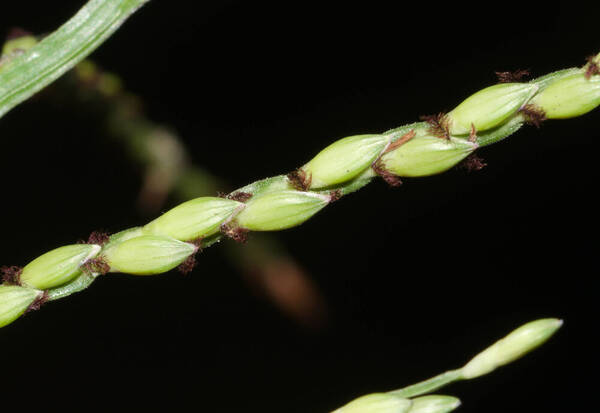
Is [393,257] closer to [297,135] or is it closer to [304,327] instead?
[304,327]

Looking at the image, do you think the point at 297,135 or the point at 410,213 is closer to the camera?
the point at 297,135

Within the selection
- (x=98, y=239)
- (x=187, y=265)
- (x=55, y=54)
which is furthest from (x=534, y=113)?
(x=55, y=54)

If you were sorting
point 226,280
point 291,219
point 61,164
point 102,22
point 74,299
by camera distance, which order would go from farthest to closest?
point 226,280 < point 74,299 < point 61,164 < point 102,22 < point 291,219

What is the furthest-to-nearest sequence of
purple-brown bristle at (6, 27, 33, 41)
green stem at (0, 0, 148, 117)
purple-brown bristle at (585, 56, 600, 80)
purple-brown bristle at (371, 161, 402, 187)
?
purple-brown bristle at (6, 27, 33, 41)
green stem at (0, 0, 148, 117)
purple-brown bristle at (371, 161, 402, 187)
purple-brown bristle at (585, 56, 600, 80)

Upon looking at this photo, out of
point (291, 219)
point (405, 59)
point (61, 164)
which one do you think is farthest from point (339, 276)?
point (291, 219)

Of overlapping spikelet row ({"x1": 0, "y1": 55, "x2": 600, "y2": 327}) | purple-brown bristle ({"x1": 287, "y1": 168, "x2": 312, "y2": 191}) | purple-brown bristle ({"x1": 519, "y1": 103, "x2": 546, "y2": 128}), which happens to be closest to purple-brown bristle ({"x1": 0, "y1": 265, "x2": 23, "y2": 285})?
overlapping spikelet row ({"x1": 0, "y1": 55, "x2": 600, "y2": 327})

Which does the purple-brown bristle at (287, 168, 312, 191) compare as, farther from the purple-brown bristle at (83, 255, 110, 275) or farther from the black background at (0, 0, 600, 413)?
the black background at (0, 0, 600, 413)

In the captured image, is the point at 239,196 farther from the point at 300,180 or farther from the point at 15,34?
the point at 15,34

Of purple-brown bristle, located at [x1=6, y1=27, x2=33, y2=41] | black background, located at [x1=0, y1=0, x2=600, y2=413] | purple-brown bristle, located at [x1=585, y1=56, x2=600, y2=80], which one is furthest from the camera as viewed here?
black background, located at [x1=0, y1=0, x2=600, y2=413]
